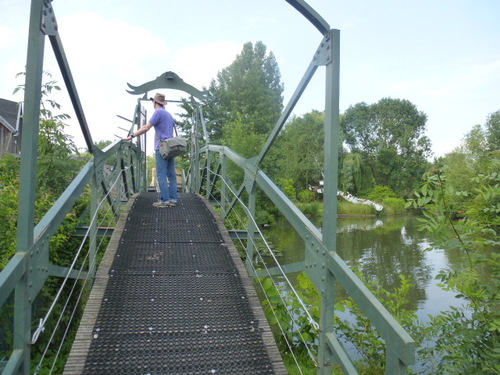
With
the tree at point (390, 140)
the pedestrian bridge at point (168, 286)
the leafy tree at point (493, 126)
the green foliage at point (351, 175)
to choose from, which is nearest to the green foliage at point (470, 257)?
the pedestrian bridge at point (168, 286)

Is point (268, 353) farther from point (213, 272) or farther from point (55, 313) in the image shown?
point (55, 313)

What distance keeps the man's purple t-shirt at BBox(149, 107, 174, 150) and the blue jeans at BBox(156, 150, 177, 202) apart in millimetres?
305

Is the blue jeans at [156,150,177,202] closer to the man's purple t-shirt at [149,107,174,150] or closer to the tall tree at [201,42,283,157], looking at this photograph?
the man's purple t-shirt at [149,107,174,150]

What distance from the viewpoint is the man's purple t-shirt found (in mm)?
5398

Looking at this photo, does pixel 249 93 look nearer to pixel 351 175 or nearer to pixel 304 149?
pixel 304 149

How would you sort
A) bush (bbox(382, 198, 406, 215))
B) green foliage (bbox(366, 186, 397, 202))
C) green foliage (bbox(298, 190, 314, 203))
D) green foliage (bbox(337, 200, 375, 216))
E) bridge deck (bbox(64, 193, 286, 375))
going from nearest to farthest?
bridge deck (bbox(64, 193, 286, 375)), green foliage (bbox(337, 200, 375, 216)), green foliage (bbox(298, 190, 314, 203)), bush (bbox(382, 198, 406, 215)), green foliage (bbox(366, 186, 397, 202))

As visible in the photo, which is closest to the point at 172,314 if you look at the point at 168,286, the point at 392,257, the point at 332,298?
the point at 168,286

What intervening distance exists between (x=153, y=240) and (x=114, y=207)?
3.76 ft

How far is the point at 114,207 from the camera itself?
5.04 meters

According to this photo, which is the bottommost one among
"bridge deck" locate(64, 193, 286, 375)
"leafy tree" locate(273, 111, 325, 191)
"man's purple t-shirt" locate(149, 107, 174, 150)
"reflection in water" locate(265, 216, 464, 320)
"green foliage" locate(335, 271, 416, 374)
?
"reflection in water" locate(265, 216, 464, 320)

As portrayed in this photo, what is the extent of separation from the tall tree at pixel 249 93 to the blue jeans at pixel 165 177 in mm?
28672

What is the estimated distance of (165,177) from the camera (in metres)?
5.46

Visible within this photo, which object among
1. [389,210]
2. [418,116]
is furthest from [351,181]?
[418,116]

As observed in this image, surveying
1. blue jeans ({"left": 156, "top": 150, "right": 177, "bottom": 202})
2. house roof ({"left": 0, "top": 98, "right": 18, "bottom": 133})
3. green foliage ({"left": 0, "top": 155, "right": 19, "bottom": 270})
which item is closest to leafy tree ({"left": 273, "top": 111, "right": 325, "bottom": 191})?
house roof ({"left": 0, "top": 98, "right": 18, "bottom": 133})
